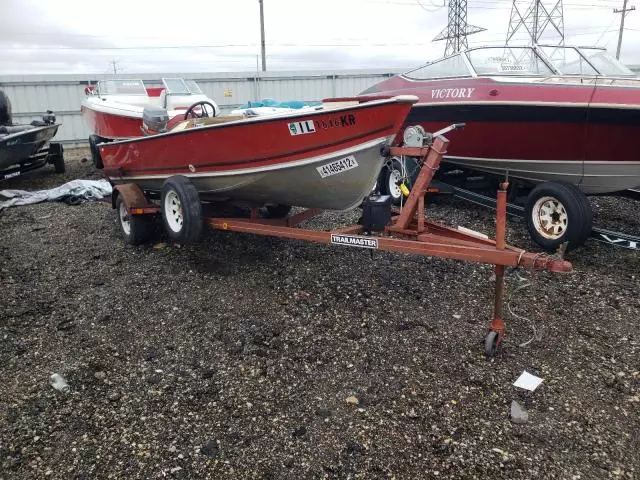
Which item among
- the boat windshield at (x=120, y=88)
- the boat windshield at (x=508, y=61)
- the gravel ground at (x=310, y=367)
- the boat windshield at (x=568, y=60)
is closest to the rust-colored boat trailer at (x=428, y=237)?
the gravel ground at (x=310, y=367)

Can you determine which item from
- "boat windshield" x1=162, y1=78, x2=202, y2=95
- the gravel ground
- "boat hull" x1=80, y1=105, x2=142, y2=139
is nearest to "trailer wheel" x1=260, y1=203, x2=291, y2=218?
the gravel ground

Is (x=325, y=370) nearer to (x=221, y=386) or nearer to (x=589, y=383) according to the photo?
(x=221, y=386)

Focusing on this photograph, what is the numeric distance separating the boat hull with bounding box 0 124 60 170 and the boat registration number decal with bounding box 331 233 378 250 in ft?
21.5

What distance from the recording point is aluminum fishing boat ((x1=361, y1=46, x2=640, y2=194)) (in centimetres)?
453

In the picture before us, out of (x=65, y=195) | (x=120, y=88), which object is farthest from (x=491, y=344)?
(x=120, y=88)

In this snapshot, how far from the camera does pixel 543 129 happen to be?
16.0 feet

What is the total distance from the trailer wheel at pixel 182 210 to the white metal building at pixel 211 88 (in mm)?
7701

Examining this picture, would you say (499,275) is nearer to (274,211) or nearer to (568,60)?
(274,211)

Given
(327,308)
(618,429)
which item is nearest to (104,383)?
(327,308)

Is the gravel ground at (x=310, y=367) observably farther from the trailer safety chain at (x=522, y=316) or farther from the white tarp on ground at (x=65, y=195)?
the white tarp on ground at (x=65, y=195)

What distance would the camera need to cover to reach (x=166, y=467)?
2303mm

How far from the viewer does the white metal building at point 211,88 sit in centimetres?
1383

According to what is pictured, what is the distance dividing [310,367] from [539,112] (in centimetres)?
335

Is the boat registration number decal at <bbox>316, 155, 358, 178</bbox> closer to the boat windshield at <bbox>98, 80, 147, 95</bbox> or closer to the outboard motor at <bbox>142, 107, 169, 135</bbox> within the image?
the outboard motor at <bbox>142, 107, 169, 135</bbox>
